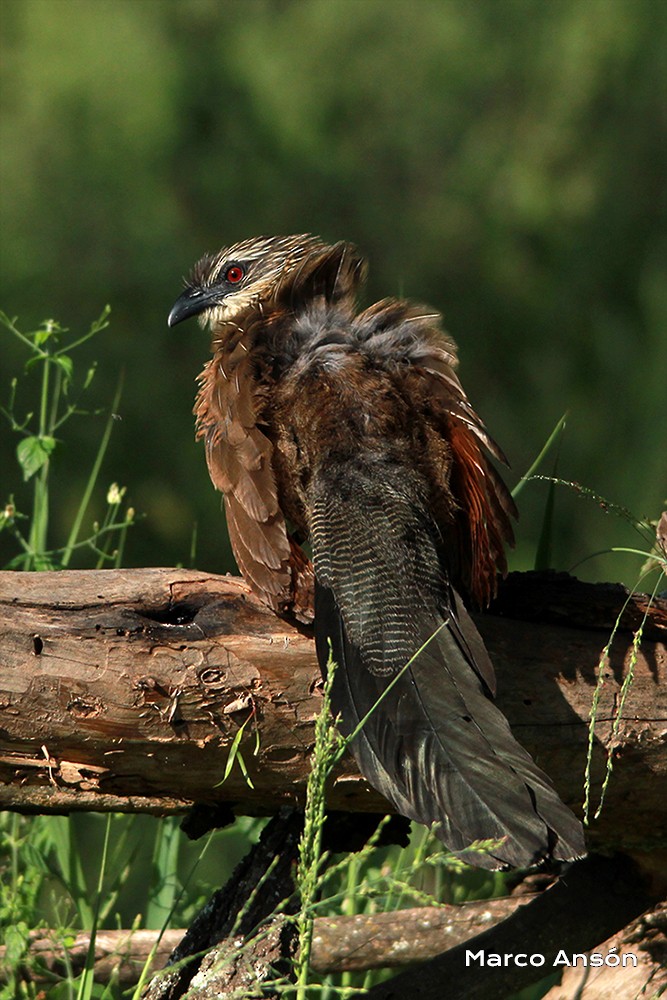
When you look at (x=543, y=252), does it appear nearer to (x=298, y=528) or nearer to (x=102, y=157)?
(x=102, y=157)

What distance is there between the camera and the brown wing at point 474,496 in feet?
7.94

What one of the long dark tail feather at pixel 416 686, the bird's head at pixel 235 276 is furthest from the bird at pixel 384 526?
the bird's head at pixel 235 276

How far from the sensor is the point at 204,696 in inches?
82.6

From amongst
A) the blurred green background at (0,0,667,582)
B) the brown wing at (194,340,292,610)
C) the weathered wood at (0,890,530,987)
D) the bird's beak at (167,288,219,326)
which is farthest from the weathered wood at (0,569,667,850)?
the blurred green background at (0,0,667,582)

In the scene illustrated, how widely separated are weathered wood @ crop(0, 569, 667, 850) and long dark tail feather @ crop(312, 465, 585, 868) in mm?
121

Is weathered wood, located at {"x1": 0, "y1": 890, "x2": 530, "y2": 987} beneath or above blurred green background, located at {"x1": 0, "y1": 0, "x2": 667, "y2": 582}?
beneath

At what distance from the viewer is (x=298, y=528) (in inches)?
97.7

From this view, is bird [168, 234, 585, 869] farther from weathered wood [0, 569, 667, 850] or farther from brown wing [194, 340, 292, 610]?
weathered wood [0, 569, 667, 850]

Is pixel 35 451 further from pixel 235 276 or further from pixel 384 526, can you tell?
pixel 235 276

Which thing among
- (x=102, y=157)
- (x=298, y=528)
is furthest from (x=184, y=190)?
(x=298, y=528)

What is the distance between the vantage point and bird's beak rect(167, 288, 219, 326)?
3436 millimetres

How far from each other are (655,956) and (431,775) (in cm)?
103

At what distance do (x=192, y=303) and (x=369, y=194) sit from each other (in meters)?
4.31

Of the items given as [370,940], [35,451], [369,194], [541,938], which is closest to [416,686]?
[541,938]
